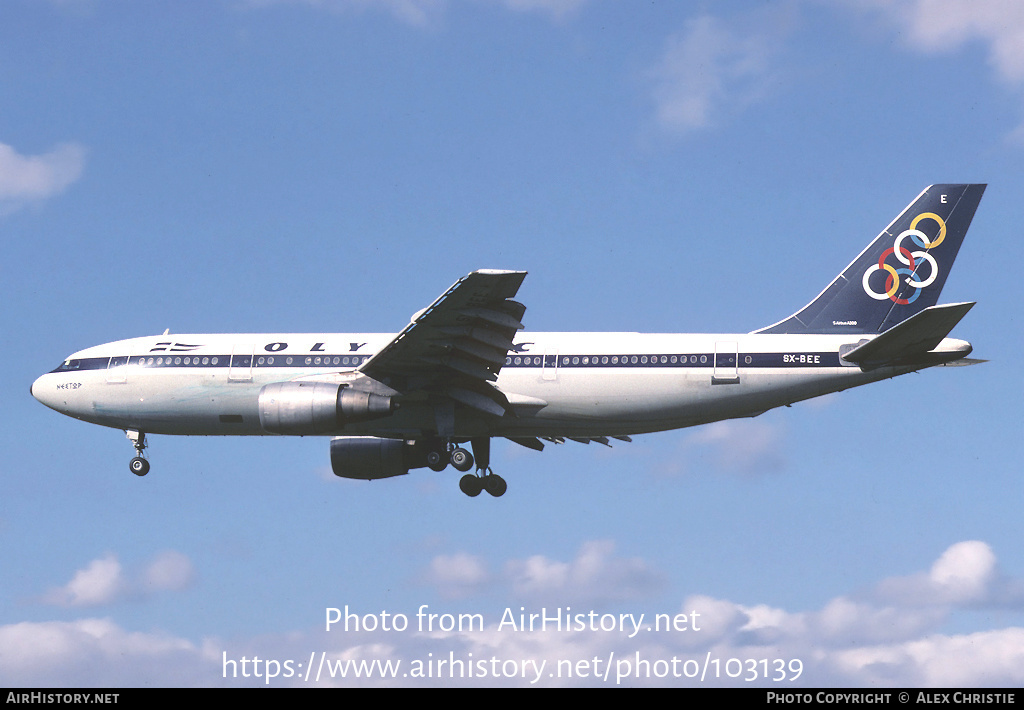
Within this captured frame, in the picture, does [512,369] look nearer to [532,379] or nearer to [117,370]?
[532,379]

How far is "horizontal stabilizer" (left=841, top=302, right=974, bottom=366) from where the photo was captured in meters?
29.2

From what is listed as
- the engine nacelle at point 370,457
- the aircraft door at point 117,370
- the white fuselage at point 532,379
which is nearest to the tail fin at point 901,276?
the white fuselage at point 532,379

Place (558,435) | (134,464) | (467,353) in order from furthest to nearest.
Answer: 1. (134,464)
2. (558,435)
3. (467,353)

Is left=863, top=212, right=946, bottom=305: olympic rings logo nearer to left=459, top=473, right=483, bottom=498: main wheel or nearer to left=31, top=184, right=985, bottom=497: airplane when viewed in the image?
left=31, top=184, right=985, bottom=497: airplane

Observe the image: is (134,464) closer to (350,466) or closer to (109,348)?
(109,348)

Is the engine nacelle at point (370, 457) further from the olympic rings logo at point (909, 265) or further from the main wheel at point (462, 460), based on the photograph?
the olympic rings logo at point (909, 265)

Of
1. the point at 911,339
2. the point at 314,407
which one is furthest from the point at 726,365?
the point at 314,407

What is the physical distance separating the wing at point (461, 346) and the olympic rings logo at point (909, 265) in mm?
10907

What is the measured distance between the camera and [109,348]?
3756cm

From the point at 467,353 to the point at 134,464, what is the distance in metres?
12.3

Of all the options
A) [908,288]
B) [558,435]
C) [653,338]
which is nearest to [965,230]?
[908,288]

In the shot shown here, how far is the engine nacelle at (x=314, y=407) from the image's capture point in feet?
105

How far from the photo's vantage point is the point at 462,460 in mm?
35156

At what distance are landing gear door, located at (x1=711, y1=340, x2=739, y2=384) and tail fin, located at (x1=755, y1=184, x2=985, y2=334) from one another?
1817mm
